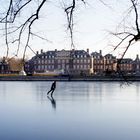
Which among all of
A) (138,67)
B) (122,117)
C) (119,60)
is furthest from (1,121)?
(138,67)

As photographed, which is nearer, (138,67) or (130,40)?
(130,40)

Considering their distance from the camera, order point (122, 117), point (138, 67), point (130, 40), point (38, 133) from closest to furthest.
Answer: point (130, 40) → point (38, 133) → point (122, 117) → point (138, 67)

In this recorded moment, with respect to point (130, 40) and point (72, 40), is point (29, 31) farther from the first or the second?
point (130, 40)

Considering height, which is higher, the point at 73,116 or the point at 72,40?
the point at 72,40

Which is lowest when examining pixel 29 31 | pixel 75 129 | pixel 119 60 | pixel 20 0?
pixel 75 129

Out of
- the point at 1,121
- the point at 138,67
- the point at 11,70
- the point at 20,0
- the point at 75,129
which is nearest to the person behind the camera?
the point at 20,0

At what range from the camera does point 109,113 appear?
16.3 metres

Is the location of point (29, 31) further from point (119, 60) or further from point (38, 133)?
point (38, 133)

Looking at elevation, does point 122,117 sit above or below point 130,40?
below

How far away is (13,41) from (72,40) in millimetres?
636

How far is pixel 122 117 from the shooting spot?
15008 millimetres

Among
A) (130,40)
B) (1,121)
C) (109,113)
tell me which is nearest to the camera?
(130,40)

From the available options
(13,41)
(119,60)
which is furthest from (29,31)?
(119,60)

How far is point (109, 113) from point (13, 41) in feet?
42.4
